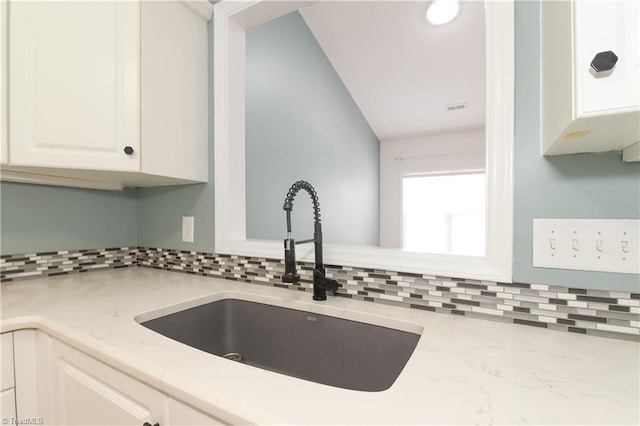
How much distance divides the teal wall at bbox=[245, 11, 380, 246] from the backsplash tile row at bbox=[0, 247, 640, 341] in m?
0.53

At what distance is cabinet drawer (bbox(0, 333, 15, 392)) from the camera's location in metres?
0.72

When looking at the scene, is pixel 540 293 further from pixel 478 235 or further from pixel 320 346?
pixel 478 235

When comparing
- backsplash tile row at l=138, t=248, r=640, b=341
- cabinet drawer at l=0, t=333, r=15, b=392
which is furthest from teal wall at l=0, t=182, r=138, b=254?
backsplash tile row at l=138, t=248, r=640, b=341

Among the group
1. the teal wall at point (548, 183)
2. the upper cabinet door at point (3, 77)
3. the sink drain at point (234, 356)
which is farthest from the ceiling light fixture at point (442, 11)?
the sink drain at point (234, 356)

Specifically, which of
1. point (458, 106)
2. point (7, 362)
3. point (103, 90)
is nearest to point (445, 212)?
point (458, 106)

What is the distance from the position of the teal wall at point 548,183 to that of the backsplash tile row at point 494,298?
3 centimetres

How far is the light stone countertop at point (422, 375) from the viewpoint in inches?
15.3

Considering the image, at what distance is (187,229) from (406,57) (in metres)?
2.12

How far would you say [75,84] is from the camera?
961mm

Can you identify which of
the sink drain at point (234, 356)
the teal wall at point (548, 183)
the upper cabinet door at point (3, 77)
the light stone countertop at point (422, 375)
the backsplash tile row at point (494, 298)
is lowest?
the sink drain at point (234, 356)

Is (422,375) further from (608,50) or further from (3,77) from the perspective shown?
(3,77)

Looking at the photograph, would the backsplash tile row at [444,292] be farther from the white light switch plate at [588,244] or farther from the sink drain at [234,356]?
the sink drain at [234,356]

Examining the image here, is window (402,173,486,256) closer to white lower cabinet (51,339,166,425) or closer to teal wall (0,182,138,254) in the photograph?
teal wall (0,182,138,254)

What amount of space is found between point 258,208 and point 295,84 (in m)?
1.03
